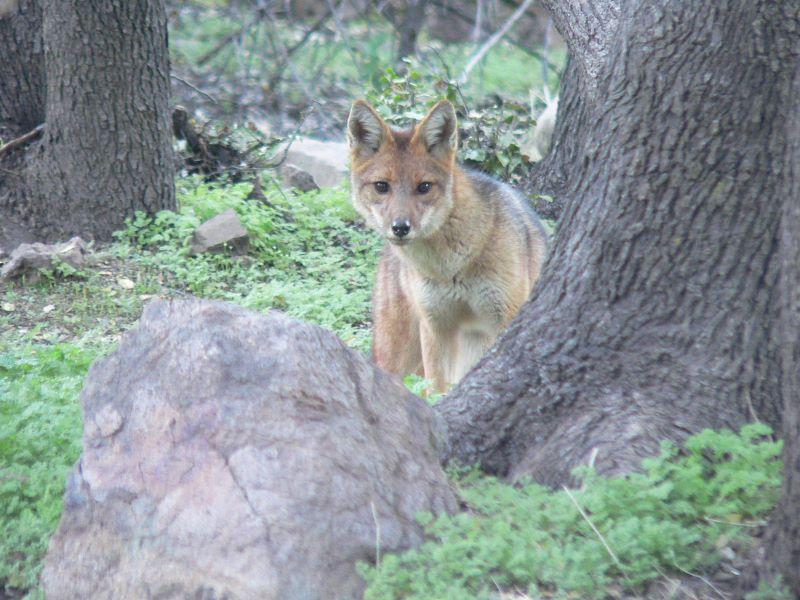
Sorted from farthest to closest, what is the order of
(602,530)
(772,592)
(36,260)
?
1. (36,260)
2. (602,530)
3. (772,592)

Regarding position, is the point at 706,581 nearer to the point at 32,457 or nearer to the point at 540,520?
the point at 540,520

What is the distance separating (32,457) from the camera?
14.9 feet

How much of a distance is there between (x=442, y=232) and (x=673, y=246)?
10.2 feet

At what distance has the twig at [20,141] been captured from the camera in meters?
9.55

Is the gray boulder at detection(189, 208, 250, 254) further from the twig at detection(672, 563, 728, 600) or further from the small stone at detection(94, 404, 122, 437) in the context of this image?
the twig at detection(672, 563, 728, 600)

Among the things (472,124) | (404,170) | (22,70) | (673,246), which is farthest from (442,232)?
(22,70)

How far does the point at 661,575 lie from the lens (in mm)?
3395

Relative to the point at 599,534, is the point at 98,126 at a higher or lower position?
lower

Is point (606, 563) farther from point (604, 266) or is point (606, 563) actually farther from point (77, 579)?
point (77, 579)

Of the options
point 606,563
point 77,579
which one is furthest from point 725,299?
point 77,579

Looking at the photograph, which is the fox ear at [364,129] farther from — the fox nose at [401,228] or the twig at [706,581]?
the twig at [706,581]

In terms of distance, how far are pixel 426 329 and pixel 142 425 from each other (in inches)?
154

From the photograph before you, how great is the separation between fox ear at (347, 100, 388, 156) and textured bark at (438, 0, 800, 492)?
3.00 m

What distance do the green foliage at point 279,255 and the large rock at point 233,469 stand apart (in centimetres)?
424
